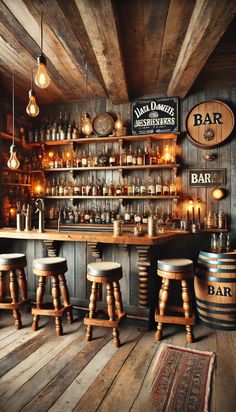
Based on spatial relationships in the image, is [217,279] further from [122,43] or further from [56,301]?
[122,43]

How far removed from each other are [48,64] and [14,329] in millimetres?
3072

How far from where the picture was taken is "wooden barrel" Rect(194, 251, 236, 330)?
116 inches

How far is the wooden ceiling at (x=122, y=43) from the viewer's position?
7.85 feet

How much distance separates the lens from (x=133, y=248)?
309 centimetres

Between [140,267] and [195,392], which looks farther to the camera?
[140,267]

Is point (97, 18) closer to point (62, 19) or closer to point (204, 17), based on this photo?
point (62, 19)

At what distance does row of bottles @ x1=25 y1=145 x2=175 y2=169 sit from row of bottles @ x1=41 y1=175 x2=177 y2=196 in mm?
268

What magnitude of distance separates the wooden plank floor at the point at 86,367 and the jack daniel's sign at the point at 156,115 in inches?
110

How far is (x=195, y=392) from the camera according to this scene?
6.50ft

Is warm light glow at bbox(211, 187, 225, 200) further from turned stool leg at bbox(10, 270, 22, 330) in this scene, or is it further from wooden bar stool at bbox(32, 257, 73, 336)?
turned stool leg at bbox(10, 270, 22, 330)

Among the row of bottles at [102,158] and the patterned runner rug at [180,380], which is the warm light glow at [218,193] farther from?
the patterned runner rug at [180,380]

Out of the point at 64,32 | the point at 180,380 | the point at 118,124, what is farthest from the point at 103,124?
the point at 180,380

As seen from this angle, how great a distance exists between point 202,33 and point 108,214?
2.89m

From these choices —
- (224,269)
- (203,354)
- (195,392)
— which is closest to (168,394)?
(195,392)
